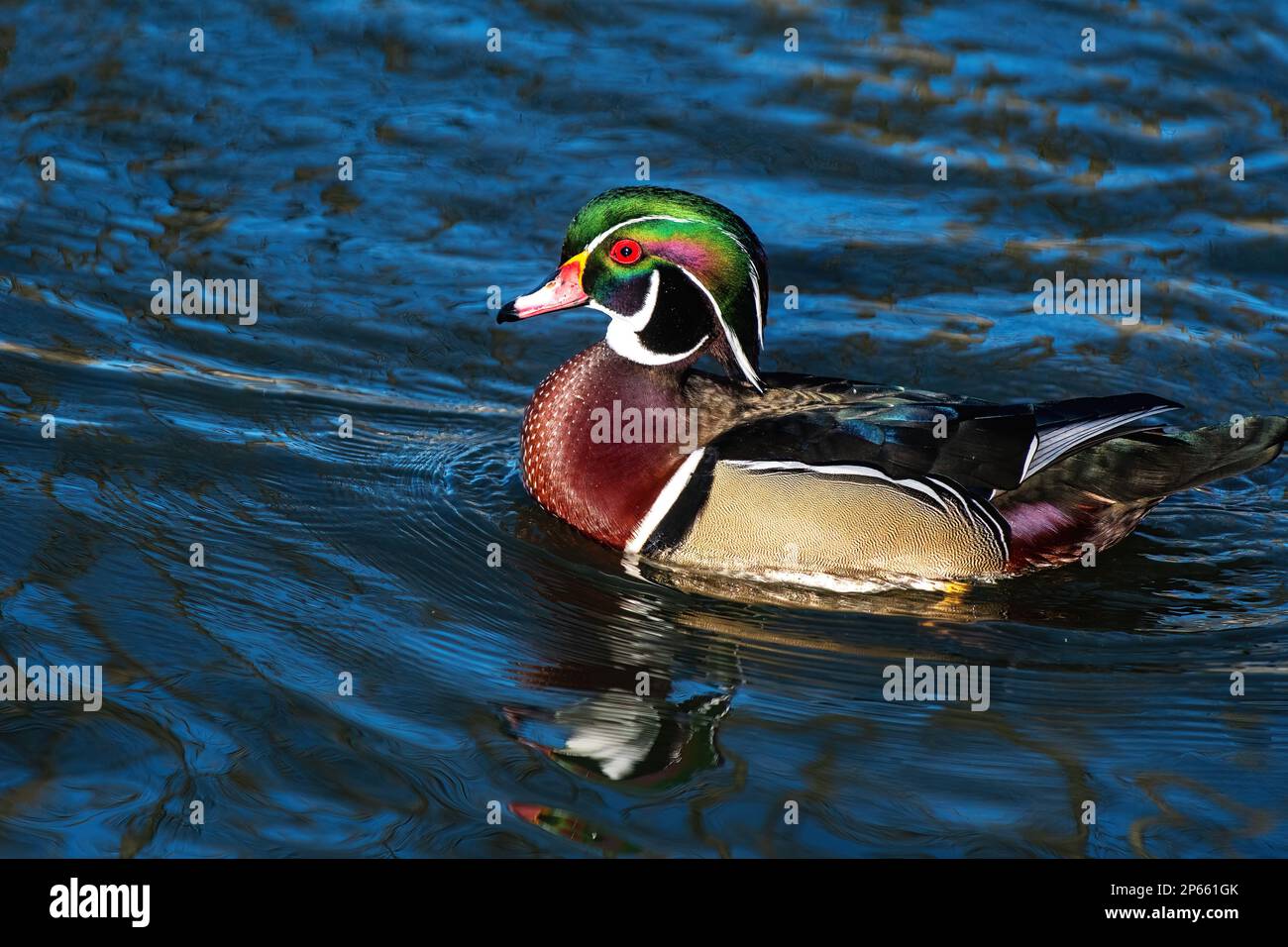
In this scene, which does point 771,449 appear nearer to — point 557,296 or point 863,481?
point 863,481

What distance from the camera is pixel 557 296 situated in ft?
22.9

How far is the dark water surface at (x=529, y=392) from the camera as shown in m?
5.43

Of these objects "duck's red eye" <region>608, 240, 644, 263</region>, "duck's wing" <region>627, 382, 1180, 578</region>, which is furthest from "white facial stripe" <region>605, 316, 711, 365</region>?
"duck's wing" <region>627, 382, 1180, 578</region>

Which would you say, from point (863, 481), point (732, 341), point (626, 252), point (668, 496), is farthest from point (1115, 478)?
point (626, 252)

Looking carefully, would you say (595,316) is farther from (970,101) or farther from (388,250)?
(970,101)

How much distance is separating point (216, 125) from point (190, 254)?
1.64 metres

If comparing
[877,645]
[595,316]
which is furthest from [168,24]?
[877,645]

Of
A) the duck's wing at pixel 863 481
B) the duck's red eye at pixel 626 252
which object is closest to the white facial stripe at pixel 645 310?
the duck's red eye at pixel 626 252

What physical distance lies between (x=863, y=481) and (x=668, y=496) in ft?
2.57

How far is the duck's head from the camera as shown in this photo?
681cm

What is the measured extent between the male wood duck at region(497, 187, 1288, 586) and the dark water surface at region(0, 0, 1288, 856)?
0.74 feet

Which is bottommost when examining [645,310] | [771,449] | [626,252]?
[771,449]
